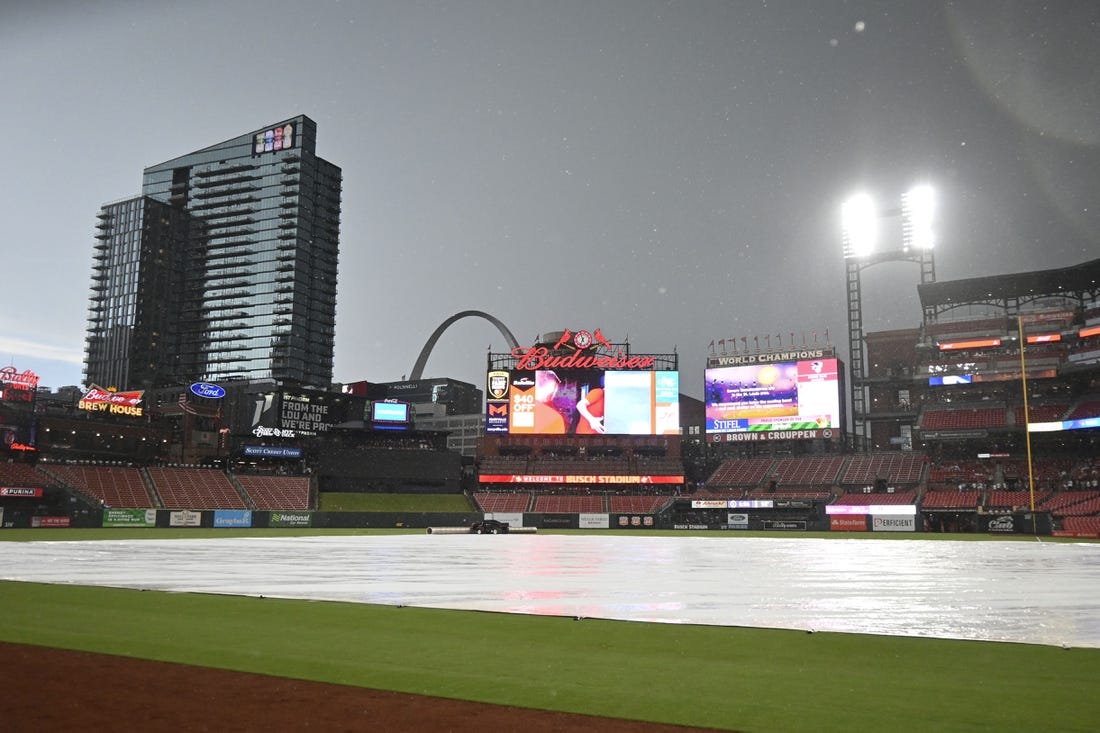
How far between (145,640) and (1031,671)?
10406mm

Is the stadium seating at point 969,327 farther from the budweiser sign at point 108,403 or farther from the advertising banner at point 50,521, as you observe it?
the budweiser sign at point 108,403

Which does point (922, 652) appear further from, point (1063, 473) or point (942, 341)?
point (942, 341)

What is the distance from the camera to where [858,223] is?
9238 centimetres

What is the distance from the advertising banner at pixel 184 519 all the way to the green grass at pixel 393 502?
1935 centimetres

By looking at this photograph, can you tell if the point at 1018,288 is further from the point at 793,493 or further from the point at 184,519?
the point at 184,519

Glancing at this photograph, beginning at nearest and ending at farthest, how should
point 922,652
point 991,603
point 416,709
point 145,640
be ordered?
1. point 416,709
2. point 922,652
3. point 145,640
4. point 991,603

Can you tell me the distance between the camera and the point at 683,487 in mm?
90625

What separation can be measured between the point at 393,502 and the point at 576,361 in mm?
25166

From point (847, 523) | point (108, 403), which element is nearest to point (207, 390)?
point (108, 403)

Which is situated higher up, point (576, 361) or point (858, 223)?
point (858, 223)

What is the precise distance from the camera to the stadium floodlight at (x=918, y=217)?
89250 millimetres

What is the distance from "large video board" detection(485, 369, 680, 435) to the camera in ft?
293

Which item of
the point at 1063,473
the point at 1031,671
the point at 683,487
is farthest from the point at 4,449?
the point at 1063,473

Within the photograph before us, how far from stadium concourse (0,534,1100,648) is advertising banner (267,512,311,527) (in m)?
34.9
